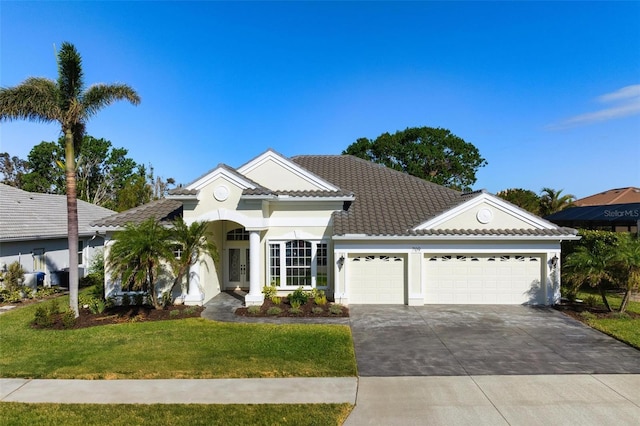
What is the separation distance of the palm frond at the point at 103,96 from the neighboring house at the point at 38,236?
26.0 ft

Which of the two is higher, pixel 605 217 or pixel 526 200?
pixel 526 200

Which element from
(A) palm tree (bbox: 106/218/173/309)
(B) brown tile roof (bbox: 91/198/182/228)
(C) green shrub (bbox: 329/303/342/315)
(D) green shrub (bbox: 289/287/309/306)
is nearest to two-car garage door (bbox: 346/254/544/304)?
(C) green shrub (bbox: 329/303/342/315)

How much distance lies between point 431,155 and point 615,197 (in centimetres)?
2418

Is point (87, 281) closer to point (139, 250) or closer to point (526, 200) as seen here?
point (139, 250)

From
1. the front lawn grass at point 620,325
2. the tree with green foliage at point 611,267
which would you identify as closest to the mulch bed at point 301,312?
the front lawn grass at point 620,325

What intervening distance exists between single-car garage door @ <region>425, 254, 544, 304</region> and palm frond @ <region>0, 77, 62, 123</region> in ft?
46.8

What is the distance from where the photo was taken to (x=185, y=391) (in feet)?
25.3

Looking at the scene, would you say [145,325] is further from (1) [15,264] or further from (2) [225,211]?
(1) [15,264]

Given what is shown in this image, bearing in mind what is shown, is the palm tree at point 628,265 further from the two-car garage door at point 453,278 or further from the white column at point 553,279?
the two-car garage door at point 453,278

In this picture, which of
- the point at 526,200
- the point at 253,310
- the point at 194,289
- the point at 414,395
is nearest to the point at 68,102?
the point at 194,289

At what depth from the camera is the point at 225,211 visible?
15.1 metres

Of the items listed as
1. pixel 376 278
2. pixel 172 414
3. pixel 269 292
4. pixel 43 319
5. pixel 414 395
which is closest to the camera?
pixel 172 414

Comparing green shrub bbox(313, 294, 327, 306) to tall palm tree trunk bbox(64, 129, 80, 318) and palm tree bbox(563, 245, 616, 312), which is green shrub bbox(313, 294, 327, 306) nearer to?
tall palm tree trunk bbox(64, 129, 80, 318)

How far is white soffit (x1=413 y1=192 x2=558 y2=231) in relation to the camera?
49.9 feet
